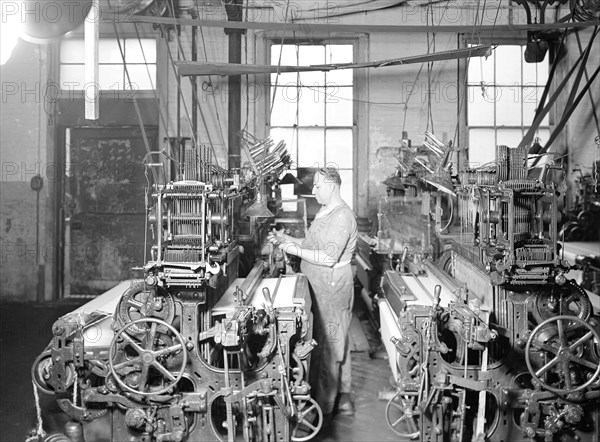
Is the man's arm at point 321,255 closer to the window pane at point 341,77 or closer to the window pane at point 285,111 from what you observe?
the window pane at point 285,111

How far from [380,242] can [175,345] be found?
460 cm

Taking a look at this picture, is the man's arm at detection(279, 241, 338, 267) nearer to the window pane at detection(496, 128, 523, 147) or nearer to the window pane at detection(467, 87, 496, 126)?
the window pane at detection(467, 87, 496, 126)

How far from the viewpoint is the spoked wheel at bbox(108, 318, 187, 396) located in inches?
142

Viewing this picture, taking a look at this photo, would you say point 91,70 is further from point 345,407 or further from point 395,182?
point 395,182

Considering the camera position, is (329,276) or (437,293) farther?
(329,276)

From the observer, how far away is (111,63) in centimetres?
954

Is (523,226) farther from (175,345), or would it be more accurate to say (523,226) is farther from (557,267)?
(175,345)

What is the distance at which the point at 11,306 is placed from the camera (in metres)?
9.06

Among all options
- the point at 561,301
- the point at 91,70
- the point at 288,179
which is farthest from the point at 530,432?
the point at 288,179

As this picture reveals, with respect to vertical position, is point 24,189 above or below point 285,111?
below

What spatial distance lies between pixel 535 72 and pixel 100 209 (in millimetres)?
7232

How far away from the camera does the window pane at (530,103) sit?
33.0 feet

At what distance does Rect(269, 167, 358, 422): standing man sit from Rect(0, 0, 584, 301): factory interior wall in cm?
461

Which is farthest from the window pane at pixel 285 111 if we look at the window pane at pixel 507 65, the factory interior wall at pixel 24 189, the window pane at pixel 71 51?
the factory interior wall at pixel 24 189
